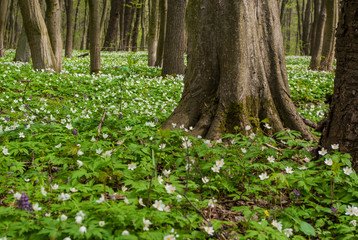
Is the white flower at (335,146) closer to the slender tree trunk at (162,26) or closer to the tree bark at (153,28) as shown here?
the slender tree trunk at (162,26)

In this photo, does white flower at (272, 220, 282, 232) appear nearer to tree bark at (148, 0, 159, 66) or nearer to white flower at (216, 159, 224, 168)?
white flower at (216, 159, 224, 168)

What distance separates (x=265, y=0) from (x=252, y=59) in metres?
0.93

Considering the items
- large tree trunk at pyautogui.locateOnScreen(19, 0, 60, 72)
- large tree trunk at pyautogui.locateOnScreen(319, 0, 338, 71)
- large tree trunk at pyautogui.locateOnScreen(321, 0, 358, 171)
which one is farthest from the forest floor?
large tree trunk at pyautogui.locateOnScreen(319, 0, 338, 71)

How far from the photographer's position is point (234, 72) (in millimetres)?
3824

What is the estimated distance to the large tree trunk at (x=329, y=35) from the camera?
1091cm

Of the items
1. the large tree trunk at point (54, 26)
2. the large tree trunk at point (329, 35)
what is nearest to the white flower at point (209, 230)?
the large tree trunk at point (54, 26)

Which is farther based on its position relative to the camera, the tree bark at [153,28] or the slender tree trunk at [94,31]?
the tree bark at [153,28]

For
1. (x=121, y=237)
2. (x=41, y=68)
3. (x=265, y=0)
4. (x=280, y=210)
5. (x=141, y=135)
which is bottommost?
(x=280, y=210)

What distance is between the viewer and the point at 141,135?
3.46 m

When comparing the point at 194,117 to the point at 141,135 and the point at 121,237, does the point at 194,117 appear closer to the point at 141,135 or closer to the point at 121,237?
the point at 141,135

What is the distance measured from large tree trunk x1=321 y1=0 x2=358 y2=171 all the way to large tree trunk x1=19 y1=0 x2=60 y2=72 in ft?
23.9

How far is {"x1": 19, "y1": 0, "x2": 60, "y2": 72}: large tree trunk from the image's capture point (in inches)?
294

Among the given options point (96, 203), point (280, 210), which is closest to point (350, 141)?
point (280, 210)

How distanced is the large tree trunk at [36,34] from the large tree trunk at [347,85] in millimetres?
7270
